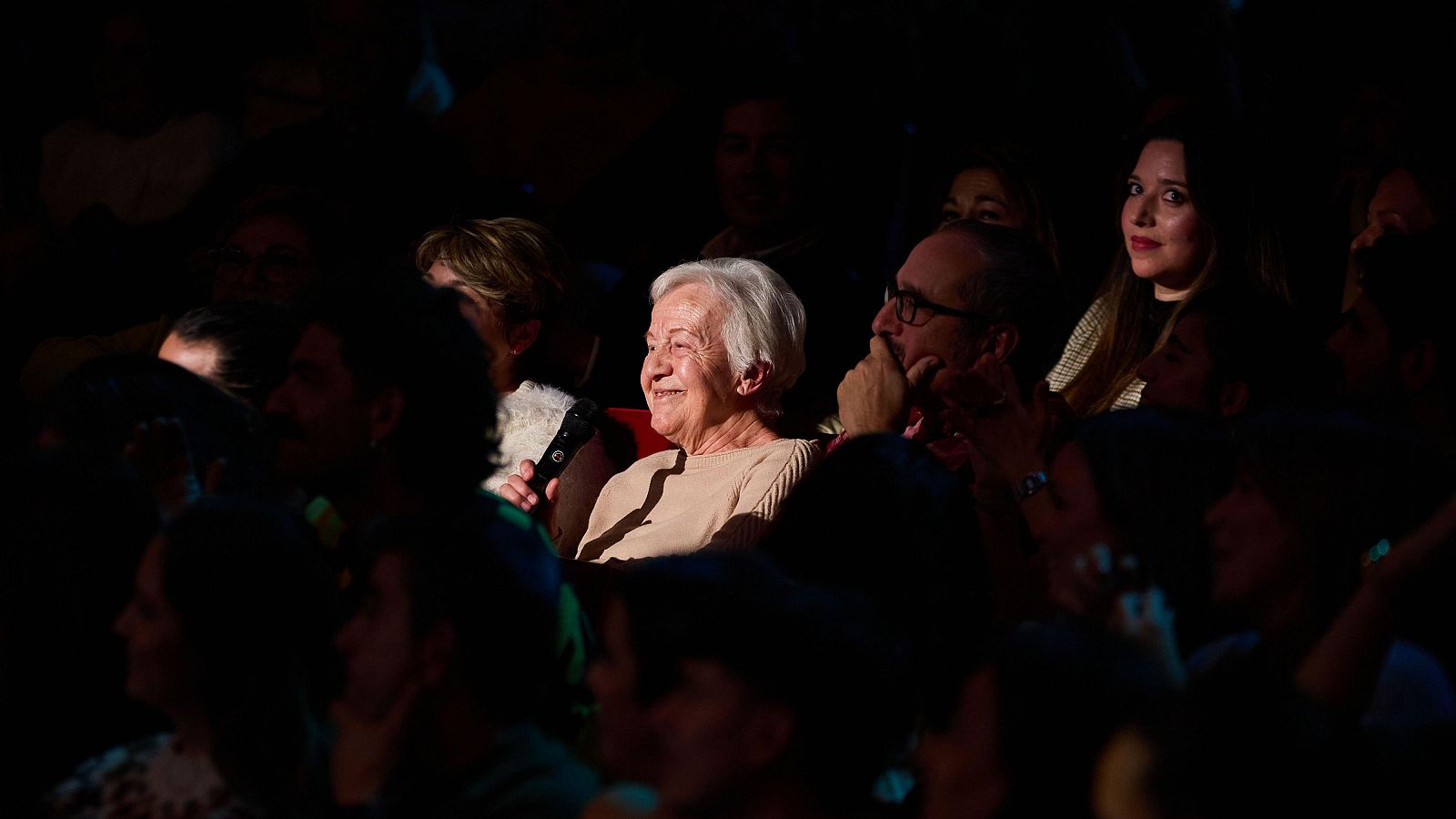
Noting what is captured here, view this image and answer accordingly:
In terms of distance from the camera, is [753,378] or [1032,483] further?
[753,378]

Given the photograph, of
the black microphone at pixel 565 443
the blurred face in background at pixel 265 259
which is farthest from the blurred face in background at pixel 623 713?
the blurred face in background at pixel 265 259

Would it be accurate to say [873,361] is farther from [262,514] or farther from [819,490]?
[262,514]

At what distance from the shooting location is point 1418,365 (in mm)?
2365

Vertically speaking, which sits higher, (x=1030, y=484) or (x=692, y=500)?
(x=1030, y=484)

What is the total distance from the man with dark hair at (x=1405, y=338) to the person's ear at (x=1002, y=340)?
0.84 metres

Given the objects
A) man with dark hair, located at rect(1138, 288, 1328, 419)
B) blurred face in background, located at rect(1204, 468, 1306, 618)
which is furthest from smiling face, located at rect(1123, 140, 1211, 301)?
blurred face in background, located at rect(1204, 468, 1306, 618)

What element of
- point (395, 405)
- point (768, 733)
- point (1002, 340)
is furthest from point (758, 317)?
point (768, 733)

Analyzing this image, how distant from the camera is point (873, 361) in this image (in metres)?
3.22

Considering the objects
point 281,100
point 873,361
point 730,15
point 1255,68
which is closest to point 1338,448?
point 873,361

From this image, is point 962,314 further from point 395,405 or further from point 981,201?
point 395,405

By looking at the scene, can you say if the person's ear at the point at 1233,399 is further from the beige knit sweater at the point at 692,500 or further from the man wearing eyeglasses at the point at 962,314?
the beige knit sweater at the point at 692,500

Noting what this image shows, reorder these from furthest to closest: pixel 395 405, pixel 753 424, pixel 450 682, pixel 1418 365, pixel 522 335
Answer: pixel 522 335
pixel 753 424
pixel 395 405
pixel 1418 365
pixel 450 682

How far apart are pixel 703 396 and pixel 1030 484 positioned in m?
0.90

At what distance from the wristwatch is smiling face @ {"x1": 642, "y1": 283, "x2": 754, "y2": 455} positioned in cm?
87
